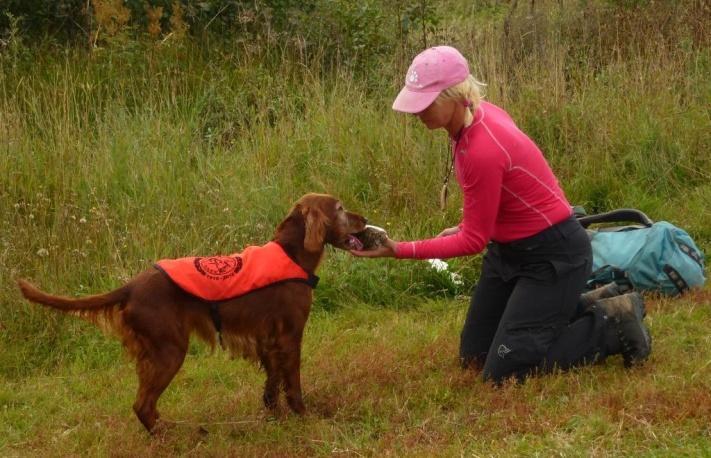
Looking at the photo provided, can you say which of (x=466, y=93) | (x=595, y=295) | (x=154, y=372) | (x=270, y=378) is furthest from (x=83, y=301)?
(x=595, y=295)

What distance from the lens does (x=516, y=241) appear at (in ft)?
15.3

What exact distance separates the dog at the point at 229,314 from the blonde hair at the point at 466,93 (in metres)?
0.74

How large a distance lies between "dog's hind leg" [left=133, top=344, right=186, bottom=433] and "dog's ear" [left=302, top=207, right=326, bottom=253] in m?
0.73

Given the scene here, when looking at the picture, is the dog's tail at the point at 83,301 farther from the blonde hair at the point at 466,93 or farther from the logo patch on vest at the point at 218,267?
the blonde hair at the point at 466,93

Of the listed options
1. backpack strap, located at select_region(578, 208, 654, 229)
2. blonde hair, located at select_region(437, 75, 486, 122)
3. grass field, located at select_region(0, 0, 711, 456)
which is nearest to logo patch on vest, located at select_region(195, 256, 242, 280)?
grass field, located at select_region(0, 0, 711, 456)

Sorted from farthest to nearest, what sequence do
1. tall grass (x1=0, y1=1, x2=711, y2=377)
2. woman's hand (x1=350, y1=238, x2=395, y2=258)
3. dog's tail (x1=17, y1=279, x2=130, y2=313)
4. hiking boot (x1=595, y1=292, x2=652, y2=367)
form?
1. tall grass (x1=0, y1=1, x2=711, y2=377)
2. hiking boot (x1=595, y1=292, x2=652, y2=367)
3. woman's hand (x1=350, y1=238, x2=395, y2=258)
4. dog's tail (x1=17, y1=279, x2=130, y2=313)

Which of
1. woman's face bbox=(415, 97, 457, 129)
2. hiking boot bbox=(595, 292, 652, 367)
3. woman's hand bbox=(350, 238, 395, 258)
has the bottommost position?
hiking boot bbox=(595, 292, 652, 367)

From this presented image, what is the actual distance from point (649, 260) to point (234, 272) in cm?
266

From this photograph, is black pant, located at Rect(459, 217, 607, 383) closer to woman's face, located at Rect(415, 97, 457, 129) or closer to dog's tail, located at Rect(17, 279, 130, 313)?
woman's face, located at Rect(415, 97, 457, 129)

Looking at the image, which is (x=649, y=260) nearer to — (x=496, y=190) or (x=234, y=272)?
(x=496, y=190)

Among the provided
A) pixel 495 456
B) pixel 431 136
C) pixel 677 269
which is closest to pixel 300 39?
pixel 431 136

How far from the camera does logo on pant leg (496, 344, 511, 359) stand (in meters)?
4.64

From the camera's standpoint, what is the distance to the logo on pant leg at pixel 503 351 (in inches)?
183

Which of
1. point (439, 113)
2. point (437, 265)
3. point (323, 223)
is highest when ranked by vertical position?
point (439, 113)
